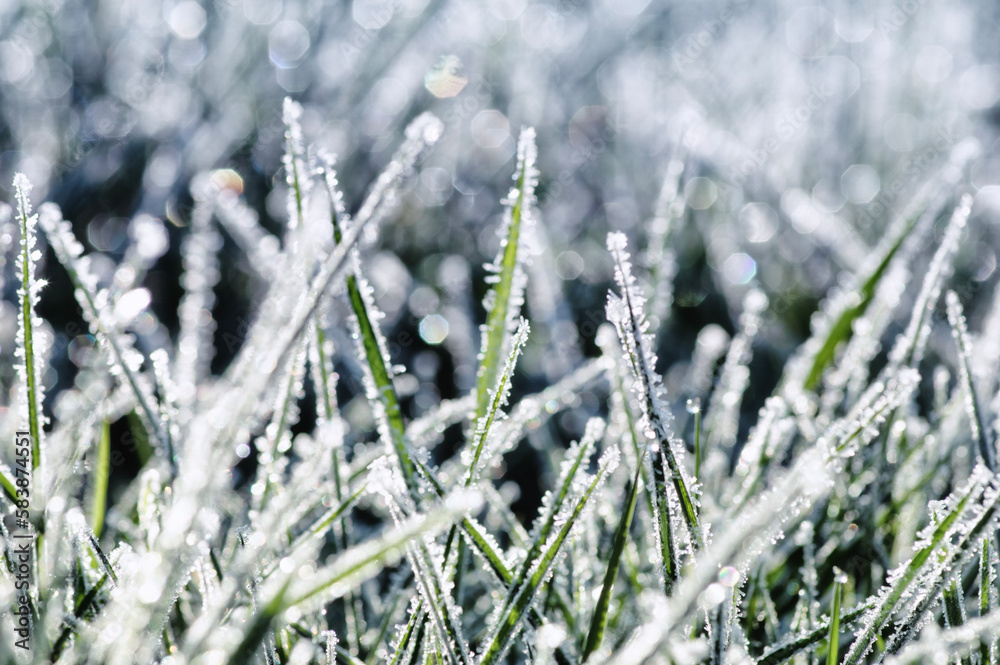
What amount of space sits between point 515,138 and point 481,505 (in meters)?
1.26

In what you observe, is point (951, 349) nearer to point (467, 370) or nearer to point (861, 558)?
point (861, 558)

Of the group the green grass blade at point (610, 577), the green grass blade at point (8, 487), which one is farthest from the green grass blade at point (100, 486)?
the green grass blade at point (610, 577)

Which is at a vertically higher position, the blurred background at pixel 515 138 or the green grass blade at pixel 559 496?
the blurred background at pixel 515 138

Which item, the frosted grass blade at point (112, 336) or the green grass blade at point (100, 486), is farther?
the green grass blade at point (100, 486)

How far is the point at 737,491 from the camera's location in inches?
23.5

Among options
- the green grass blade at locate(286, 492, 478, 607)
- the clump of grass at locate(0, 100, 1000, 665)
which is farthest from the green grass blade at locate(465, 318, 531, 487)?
the green grass blade at locate(286, 492, 478, 607)

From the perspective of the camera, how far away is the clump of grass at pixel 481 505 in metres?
0.37

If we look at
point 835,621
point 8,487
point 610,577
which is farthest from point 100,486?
point 835,621

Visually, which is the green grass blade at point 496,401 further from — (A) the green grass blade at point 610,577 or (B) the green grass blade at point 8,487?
(B) the green grass blade at point 8,487

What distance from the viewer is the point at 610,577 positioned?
1.45 ft

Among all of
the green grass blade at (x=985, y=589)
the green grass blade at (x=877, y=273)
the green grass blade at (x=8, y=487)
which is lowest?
the green grass blade at (x=985, y=589)

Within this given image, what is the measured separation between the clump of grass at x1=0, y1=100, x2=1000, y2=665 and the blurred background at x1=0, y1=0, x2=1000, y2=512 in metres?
0.28

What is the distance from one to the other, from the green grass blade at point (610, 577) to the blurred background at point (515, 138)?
0.42m

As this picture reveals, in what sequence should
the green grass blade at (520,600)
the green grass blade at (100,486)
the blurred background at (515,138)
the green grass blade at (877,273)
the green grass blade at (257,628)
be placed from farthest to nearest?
the blurred background at (515,138), the green grass blade at (877,273), the green grass blade at (100,486), the green grass blade at (520,600), the green grass blade at (257,628)
